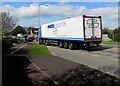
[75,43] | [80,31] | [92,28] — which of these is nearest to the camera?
[80,31]

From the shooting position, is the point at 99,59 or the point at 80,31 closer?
the point at 99,59

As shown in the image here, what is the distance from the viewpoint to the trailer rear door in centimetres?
1812

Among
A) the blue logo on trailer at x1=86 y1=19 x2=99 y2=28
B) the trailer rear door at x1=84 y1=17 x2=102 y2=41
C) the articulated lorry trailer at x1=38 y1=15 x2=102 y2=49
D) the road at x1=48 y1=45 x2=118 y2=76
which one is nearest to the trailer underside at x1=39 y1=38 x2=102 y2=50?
the articulated lorry trailer at x1=38 y1=15 x2=102 y2=49

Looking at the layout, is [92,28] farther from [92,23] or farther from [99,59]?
[99,59]

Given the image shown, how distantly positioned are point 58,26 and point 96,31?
6773mm

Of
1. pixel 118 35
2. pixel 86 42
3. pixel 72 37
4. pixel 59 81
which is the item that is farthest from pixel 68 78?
pixel 118 35

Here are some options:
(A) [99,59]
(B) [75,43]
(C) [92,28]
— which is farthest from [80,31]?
(A) [99,59]

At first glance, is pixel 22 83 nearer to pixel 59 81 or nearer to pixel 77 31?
pixel 59 81

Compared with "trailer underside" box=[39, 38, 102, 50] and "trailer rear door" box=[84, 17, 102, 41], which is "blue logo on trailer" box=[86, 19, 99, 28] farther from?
"trailer underside" box=[39, 38, 102, 50]

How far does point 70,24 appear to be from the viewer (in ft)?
66.0

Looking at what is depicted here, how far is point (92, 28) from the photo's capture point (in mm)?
18562

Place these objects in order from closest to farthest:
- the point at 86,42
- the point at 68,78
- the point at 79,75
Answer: the point at 68,78, the point at 79,75, the point at 86,42

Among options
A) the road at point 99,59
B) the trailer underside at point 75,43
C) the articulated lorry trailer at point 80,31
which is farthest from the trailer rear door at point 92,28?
the road at point 99,59

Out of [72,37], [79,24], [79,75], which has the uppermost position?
[79,24]
